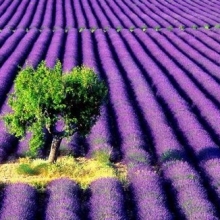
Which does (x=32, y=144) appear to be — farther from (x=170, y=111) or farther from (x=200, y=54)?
(x=200, y=54)

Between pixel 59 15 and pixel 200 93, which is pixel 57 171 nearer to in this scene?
pixel 200 93

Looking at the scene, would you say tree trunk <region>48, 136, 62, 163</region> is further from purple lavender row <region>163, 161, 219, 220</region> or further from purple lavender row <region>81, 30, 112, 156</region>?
purple lavender row <region>163, 161, 219, 220</region>

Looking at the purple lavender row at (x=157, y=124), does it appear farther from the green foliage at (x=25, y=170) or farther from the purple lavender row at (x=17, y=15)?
the purple lavender row at (x=17, y=15)

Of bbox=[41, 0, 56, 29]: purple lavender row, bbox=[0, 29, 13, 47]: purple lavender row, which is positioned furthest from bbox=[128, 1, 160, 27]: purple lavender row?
bbox=[0, 29, 13, 47]: purple lavender row

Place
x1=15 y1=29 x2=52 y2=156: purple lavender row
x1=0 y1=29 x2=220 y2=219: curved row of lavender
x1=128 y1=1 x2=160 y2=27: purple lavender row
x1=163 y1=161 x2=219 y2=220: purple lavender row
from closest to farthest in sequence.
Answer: x1=163 y1=161 x2=219 y2=220: purple lavender row < x1=0 y1=29 x2=220 y2=219: curved row of lavender < x1=15 y1=29 x2=52 y2=156: purple lavender row < x1=128 y1=1 x2=160 y2=27: purple lavender row

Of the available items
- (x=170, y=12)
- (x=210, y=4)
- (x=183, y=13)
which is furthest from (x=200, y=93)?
(x=210, y=4)
